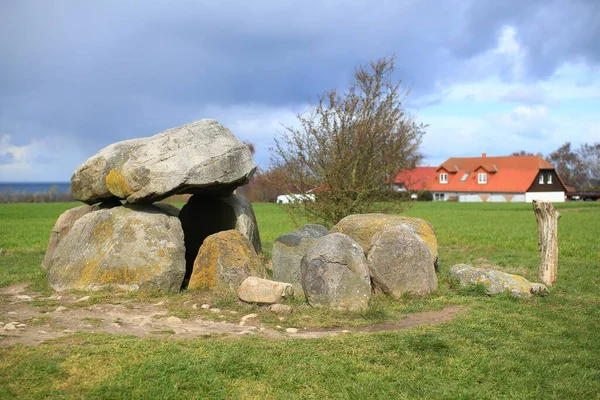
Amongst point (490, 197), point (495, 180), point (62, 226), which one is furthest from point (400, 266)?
point (495, 180)

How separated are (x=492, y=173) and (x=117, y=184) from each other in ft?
214

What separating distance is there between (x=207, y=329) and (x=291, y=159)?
900cm

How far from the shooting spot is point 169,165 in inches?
469

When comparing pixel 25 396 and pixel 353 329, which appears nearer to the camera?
pixel 25 396

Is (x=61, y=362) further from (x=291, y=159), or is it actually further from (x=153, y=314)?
(x=291, y=159)

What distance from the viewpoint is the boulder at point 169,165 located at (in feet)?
38.9

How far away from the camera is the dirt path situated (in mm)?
8414

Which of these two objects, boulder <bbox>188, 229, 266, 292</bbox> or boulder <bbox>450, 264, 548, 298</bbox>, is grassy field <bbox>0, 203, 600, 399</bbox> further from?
boulder <bbox>188, 229, 266, 292</bbox>

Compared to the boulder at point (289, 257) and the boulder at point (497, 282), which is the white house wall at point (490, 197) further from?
the boulder at point (289, 257)

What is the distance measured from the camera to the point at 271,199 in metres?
62.8

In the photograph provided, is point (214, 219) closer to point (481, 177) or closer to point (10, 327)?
point (10, 327)

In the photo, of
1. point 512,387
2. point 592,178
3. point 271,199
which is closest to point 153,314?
point 512,387

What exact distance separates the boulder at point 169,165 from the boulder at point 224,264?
1.33 meters

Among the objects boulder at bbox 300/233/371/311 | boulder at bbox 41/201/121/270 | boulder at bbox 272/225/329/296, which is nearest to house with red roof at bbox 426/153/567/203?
boulder at bbox 41/201/121/270
